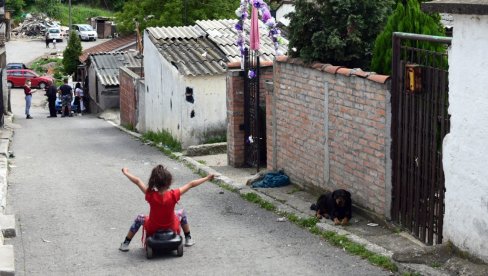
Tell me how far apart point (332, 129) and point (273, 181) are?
2167mm

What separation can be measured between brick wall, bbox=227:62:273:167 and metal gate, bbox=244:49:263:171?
0.39 ft

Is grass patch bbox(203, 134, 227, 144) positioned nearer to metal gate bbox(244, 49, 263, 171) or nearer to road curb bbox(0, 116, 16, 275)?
metal gate bbox(244, 49, 263, 171)

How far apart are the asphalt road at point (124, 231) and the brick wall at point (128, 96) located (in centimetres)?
861

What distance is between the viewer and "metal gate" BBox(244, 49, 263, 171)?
54.4 feet

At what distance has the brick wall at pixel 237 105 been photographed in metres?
17.2

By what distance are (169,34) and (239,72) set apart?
6.54 meters

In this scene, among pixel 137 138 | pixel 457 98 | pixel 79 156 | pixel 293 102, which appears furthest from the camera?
pixel 137 138

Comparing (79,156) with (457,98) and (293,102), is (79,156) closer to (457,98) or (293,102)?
(293,102)

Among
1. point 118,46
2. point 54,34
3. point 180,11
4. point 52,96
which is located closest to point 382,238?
point 52,96

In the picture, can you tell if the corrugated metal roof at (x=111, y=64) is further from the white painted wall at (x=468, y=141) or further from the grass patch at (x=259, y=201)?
the white painted wall at (x=468, y=141)

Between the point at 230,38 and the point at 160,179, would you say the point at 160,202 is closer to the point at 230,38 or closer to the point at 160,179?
the point at 160,179

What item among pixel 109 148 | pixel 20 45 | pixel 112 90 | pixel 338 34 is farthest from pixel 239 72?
pixel 20 45

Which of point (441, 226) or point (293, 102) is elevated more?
point (293, 102)

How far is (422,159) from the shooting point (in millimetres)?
10047
